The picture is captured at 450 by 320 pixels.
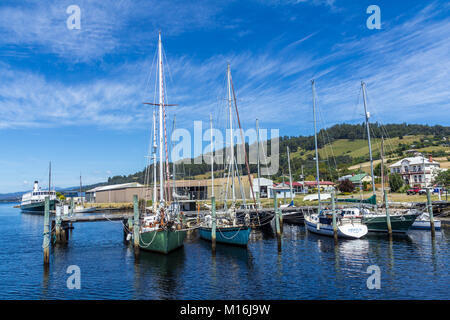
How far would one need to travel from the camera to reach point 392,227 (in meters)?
42.1

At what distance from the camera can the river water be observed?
809 inches

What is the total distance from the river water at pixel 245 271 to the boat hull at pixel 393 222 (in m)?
2.15

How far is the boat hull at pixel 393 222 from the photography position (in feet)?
134

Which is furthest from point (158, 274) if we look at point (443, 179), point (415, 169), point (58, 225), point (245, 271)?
point (415, 169)

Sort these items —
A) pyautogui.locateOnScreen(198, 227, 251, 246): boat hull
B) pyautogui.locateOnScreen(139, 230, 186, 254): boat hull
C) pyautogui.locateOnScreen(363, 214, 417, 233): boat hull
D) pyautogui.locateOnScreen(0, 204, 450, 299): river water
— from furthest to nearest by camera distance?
pyautogui.locateOnScreen(363, 214, 417, 233): boat hull, pyautogui.locateOnScreen(198, 227, 251, 246): boat hull, pyautogui.locateOnScreen(139, 230, 186, 254): boat hull, pyautogui.locateOnScreen(0, 204, 450, 299): river water

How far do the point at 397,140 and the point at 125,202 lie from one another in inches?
6501

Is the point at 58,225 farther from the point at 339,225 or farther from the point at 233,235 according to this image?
the point at 339,225

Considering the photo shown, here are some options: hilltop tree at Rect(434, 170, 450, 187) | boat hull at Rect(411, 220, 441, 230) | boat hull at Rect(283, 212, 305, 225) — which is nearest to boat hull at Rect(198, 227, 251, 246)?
boat hull at Rect(283, 212, 305, 225)

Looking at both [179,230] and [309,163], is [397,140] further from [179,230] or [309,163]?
[179,230]

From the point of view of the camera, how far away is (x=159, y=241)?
31.7 meters

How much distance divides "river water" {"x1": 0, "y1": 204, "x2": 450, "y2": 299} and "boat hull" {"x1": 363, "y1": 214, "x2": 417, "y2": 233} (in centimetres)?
215

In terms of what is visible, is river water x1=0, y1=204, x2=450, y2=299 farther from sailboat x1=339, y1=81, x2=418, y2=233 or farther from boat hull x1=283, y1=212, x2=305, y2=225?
boat hull x1=283, y1=212, x2=305, y2=225

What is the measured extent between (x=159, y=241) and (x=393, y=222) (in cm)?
3006
